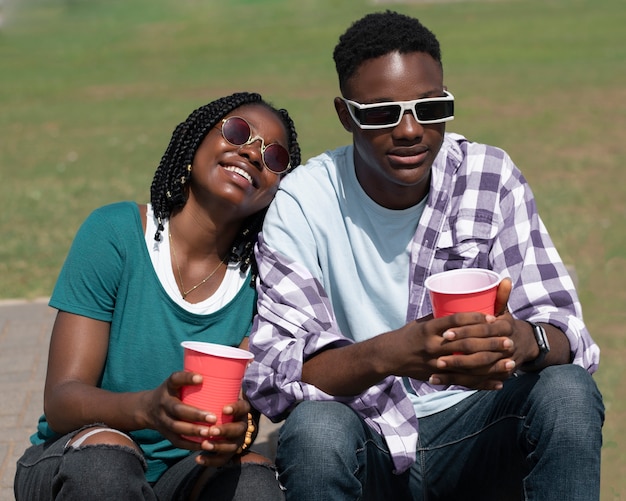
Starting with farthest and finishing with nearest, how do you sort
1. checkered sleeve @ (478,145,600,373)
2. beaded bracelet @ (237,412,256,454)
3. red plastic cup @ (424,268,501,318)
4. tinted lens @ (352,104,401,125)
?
tinted lens @ (352,104,401,125), checkered sleeve @ (478,145,600,373), beaded bracelet @ (237,412,256,454), red plastic cup @ (424,268,501,318)

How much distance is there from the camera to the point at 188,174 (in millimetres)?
3678

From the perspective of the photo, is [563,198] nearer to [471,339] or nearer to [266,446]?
[266,446]

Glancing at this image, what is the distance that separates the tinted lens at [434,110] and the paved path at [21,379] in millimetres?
1886

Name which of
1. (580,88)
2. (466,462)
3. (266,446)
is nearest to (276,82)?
(580,88)

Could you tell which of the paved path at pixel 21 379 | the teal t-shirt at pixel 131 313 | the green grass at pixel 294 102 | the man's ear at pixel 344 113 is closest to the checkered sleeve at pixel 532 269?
the man's ear at pixel 344 113

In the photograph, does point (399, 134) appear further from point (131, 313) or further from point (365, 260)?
point (131, 313)

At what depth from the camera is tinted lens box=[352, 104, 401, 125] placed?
3.46 meters

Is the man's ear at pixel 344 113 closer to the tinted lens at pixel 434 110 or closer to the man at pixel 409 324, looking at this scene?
the man at pixel 409 324

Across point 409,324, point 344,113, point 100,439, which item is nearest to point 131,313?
point 100,439

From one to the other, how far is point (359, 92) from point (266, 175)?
431 mm

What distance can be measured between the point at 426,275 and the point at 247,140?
0.78 metres

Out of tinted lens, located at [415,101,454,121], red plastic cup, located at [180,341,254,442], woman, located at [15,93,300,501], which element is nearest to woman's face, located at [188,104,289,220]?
woman, located at [15,93,300,501]

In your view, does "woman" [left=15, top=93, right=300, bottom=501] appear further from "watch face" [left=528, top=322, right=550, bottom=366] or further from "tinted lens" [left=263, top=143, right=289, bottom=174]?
"watch face" [left=528, top=322, right=550, bottom=366]

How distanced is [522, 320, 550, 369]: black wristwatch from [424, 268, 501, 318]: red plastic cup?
0.28 meters
